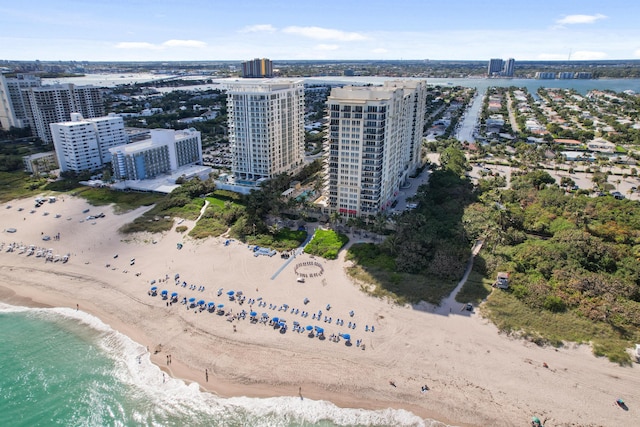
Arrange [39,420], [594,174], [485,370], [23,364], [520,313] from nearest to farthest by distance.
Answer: [39,420]
[485,370]
[23,364]
[520,313]
[594,174]

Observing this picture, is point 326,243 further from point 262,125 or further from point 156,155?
point 156,155

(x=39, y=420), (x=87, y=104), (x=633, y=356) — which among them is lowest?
(x=39, y=420)

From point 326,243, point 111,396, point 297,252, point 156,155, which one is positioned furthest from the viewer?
point 156,155

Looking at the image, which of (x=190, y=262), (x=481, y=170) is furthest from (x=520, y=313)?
(x=481, y=170)

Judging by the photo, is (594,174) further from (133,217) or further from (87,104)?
(87,104)

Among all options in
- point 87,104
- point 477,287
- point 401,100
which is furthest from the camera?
point 87,104

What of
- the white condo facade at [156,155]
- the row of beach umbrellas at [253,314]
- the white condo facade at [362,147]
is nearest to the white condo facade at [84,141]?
the white condo facade at [156,155]

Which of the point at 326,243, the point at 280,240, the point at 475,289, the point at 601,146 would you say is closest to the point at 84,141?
the point at 280,240

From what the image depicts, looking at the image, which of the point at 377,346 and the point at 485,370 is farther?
the point at 377,346
